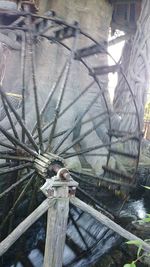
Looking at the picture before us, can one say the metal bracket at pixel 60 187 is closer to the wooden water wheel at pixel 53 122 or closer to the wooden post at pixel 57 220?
the wooden post at pixel 57 220

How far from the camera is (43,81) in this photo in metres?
10.6

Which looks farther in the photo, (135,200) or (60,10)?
(60,10)

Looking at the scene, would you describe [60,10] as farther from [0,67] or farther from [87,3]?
[0,67]

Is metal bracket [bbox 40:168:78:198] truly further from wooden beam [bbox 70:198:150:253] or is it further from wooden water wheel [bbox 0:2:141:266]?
wooden water wheel [bbox 0:2:141:266]

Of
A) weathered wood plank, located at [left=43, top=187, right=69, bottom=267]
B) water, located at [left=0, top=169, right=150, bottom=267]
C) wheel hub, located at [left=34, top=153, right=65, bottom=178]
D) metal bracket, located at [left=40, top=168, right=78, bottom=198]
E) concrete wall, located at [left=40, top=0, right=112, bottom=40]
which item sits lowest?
water, located at [left=0, top=169, right=150, bottom=267]

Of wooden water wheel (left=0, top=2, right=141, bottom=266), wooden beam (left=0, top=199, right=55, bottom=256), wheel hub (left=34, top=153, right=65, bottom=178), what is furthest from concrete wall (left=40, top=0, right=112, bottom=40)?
wooden beam (left=0, top=199, right=55, bottom=256)

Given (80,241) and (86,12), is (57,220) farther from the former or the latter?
(86,12)

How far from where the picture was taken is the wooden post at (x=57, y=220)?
3963mm

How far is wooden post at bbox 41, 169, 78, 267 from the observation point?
3963 mm

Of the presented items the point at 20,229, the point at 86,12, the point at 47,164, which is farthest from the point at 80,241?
the point at 86,12

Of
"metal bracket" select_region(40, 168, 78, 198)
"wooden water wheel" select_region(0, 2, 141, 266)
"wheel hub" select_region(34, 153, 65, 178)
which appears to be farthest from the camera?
"wooden water wheel" select_region(0, 2, 141, 266)

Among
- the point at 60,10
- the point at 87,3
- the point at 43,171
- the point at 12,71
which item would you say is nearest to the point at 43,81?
the point at 12,71

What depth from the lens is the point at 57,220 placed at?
13.2ft

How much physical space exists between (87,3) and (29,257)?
29.6 feet
